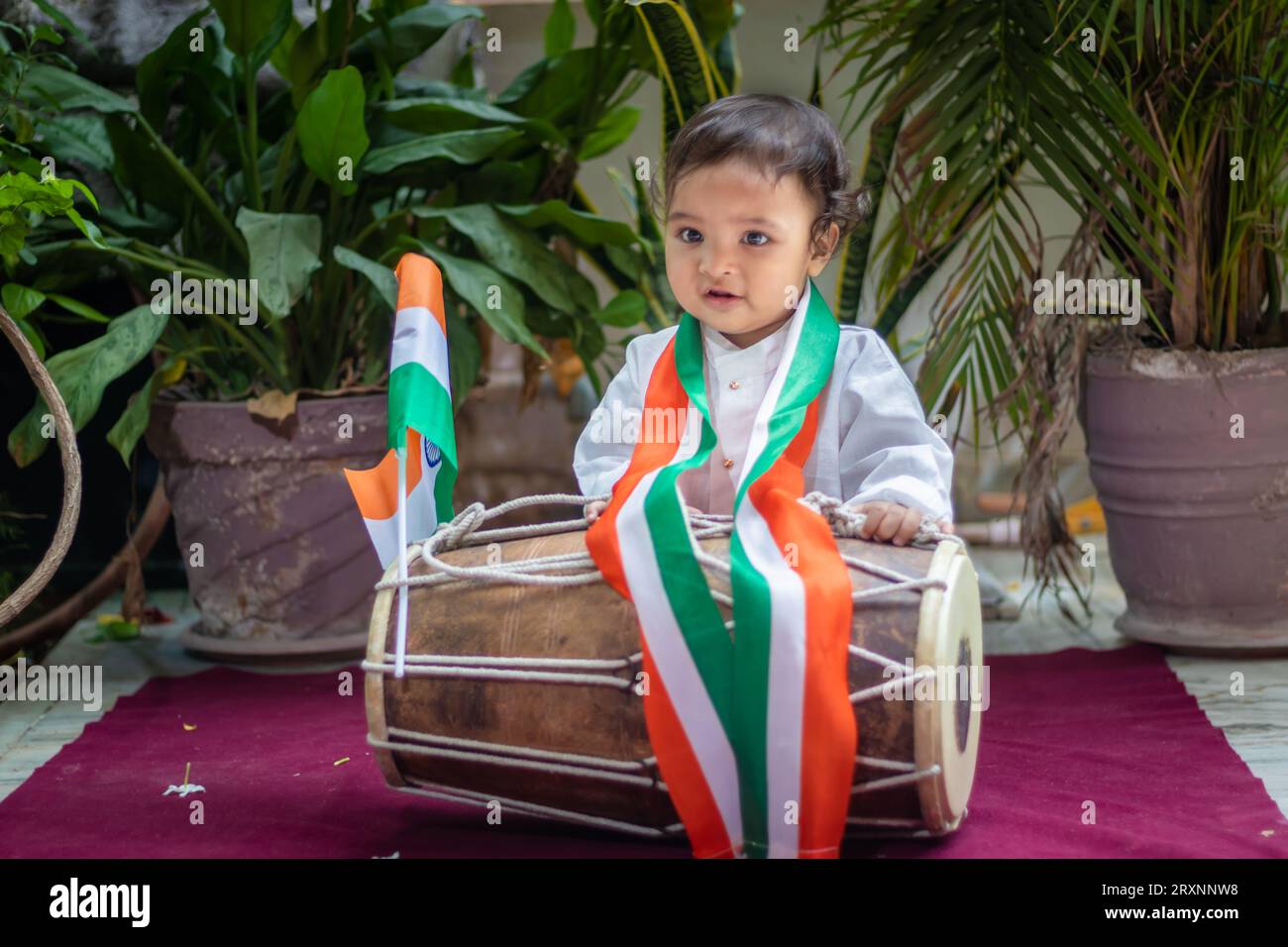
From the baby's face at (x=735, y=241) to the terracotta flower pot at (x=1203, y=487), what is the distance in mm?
949

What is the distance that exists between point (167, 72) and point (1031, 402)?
1.64 m

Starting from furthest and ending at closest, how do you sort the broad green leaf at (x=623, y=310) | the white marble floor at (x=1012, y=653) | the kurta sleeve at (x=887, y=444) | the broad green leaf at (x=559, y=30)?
the broad green leaf at (x=559, y=30)
the broad green leaf at (x=623, y=310)
the white marble floor at (x=1012, y=653)
the kurta sleeve at (x=887, y=444)

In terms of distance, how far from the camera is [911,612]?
58.4 inches

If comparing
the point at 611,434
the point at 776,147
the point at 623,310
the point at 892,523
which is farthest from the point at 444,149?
the point at 892,523

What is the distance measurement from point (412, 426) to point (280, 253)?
0.75 metres

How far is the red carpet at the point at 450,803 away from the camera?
1660mm

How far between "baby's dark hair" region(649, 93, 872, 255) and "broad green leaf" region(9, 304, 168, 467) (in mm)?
1015

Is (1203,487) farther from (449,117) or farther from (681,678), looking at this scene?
(449,117)

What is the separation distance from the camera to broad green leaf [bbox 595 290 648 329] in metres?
2.67

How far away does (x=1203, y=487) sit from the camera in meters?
2.40
